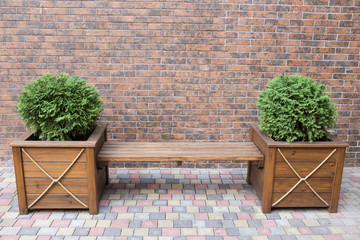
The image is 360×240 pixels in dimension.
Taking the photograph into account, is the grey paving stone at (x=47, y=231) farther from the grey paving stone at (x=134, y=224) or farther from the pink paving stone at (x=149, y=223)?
the pink paving stone at (x=149, y=223)

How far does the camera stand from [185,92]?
455 cm

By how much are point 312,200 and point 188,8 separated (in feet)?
9.13

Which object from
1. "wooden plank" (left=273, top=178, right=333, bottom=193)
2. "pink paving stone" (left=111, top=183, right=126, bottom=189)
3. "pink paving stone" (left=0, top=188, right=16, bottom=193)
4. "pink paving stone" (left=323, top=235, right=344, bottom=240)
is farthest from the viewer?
"pink paving stone" (left=111, top=183, right=126, bottom=189)

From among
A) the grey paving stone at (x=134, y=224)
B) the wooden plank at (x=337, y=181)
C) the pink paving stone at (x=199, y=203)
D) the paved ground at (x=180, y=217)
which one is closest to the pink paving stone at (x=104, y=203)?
the paved ground at (x=180, y=217)

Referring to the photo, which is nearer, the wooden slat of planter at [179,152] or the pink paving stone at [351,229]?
the pink paving stone at [351,229]

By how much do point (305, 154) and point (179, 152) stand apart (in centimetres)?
137

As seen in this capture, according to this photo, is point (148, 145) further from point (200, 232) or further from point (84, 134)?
point (200, 232)

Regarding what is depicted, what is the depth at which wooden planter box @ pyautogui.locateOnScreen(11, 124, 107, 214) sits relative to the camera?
3387 millimetres

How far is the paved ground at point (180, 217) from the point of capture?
3.23m

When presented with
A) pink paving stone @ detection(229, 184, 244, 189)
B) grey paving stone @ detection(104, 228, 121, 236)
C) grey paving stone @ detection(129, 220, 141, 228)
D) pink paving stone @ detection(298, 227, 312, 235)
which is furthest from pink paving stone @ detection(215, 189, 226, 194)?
grey paving stone @ detection(104, 228, 121, 236)

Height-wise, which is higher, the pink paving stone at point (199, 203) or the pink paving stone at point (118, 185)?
the pink paving stone at point (118, 185)

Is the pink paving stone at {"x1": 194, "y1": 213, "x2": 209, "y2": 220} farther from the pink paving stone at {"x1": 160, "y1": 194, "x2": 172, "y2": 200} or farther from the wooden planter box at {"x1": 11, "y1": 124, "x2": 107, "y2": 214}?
the wooden planter box at {"x1": 11, "y1": 124, "x2": 107, "y2": 214}

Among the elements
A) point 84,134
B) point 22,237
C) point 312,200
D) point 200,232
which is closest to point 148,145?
point 84,134

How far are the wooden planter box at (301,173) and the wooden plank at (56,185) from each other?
6.41 ft
